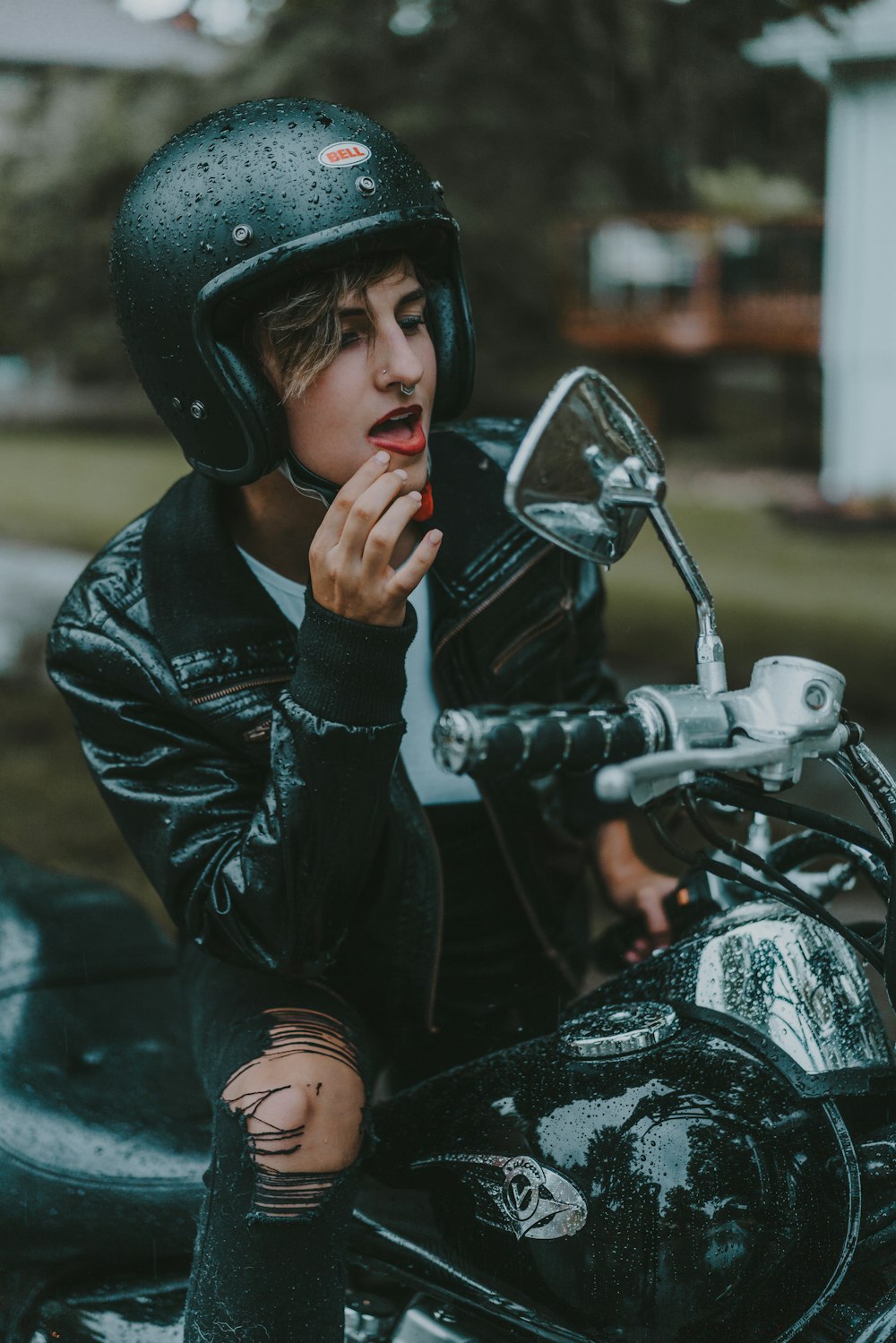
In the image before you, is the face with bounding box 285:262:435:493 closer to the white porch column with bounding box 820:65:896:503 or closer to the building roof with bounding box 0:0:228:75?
the building roof with bounding box 0:0:228:75

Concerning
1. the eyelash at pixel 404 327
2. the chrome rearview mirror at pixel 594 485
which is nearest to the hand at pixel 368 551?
the chrome rearview mirror at pixel 594 485

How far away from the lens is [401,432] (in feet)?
5.40

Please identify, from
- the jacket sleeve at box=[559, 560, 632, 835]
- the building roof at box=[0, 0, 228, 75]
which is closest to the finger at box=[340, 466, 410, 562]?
the jacket sleeve at box=[559, 560, 632, 835]

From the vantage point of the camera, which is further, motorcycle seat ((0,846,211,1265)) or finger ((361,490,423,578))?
motorcycle seat ((0,846,211,1265))

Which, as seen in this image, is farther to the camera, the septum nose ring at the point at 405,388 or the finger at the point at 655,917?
the finger at the point at 655,917

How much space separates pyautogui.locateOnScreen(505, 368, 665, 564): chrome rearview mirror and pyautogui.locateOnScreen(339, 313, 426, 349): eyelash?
1.42ft

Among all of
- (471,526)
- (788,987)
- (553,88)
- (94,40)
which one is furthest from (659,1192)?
(94,40)

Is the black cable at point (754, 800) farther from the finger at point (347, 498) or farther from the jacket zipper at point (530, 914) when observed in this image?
the jacket zipper at point (530, 914)

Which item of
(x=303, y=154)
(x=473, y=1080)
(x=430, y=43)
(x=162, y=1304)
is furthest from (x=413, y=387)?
(x=430, y=43)

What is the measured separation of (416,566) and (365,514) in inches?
2.7

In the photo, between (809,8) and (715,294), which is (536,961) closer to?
(809,8)

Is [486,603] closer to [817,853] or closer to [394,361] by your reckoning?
[394,361]

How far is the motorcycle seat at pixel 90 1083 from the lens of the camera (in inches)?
67.8

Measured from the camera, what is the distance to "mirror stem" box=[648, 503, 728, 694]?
127 cm
